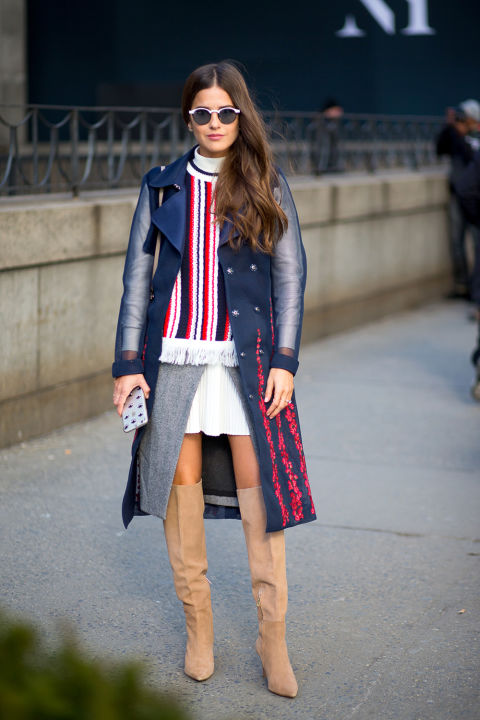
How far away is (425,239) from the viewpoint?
42.9 ft

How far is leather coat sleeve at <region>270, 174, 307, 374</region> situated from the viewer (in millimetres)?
3463

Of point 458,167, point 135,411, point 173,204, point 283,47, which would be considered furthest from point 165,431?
point 283,47

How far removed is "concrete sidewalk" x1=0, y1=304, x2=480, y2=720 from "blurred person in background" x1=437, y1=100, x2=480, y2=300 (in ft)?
20.5

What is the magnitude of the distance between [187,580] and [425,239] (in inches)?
397

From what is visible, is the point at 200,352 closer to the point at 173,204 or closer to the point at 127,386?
the point at 127,386

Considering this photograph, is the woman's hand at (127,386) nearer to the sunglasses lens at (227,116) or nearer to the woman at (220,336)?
the woman at (220,336)

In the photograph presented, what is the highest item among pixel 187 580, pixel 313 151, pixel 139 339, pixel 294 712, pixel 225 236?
pixel 313 151

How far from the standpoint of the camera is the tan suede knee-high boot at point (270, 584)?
3.46 m

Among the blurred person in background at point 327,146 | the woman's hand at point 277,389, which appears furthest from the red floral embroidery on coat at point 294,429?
the blurred person in background at point 327,146

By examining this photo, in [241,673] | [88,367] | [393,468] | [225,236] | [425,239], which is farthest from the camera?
[425,239]

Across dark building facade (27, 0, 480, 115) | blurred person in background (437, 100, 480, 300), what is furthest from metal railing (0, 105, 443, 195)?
dark building facade (27, 0, 480, 115)

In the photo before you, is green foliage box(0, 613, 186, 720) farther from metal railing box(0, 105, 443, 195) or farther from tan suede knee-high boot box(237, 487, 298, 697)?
metal railing box(0, 105, 443, 195)

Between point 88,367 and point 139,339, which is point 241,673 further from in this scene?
point 88,367

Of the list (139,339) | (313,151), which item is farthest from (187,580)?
(313,151)
